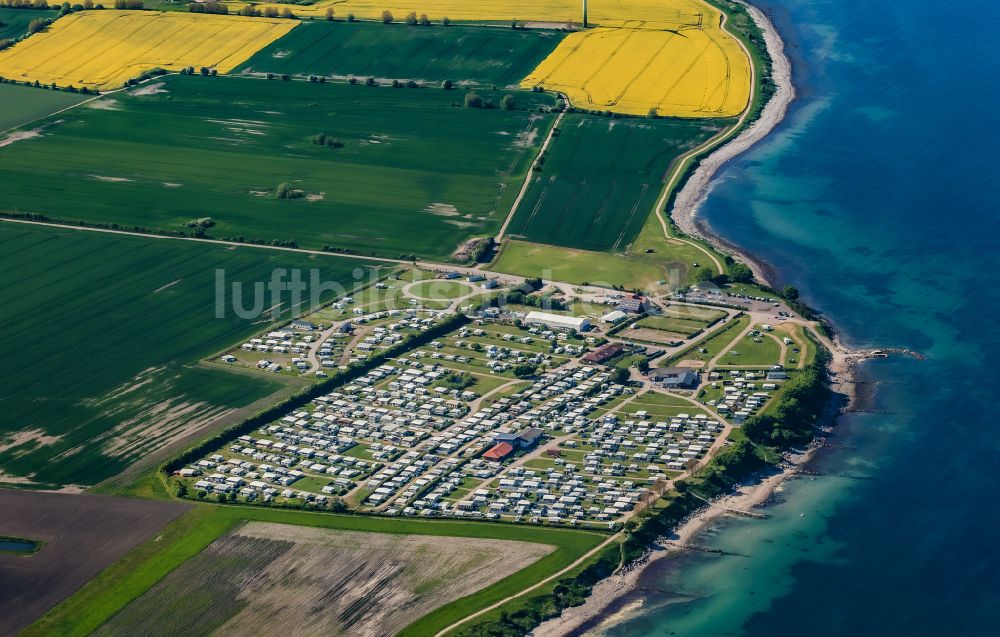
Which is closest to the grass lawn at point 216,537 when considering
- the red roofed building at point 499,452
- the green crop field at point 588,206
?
the red roofed building at point 499,452

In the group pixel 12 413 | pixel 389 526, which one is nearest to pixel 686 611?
pixel 389 526

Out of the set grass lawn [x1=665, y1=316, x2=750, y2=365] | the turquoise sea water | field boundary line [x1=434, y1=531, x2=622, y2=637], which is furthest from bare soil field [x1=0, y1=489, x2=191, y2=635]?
grass lawn [x1=665, y1=316, x2=750, y2=365]

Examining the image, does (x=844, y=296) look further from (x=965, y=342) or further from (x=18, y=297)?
(x=18, y=297)

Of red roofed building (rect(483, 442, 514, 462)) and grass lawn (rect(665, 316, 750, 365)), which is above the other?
grass lawn (rect(665, 316, 750, 365))

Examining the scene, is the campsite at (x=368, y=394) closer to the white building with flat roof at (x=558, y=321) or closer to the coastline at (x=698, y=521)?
the white building with flat roof at (x=558, y=321)

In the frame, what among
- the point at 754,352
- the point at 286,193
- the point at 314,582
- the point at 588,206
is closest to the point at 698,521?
the point at 754,352

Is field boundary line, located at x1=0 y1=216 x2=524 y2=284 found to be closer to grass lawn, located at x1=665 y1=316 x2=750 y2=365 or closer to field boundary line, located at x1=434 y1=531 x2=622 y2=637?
grass lawn, located at x1=665 y1=316 x2=750 y2=365
